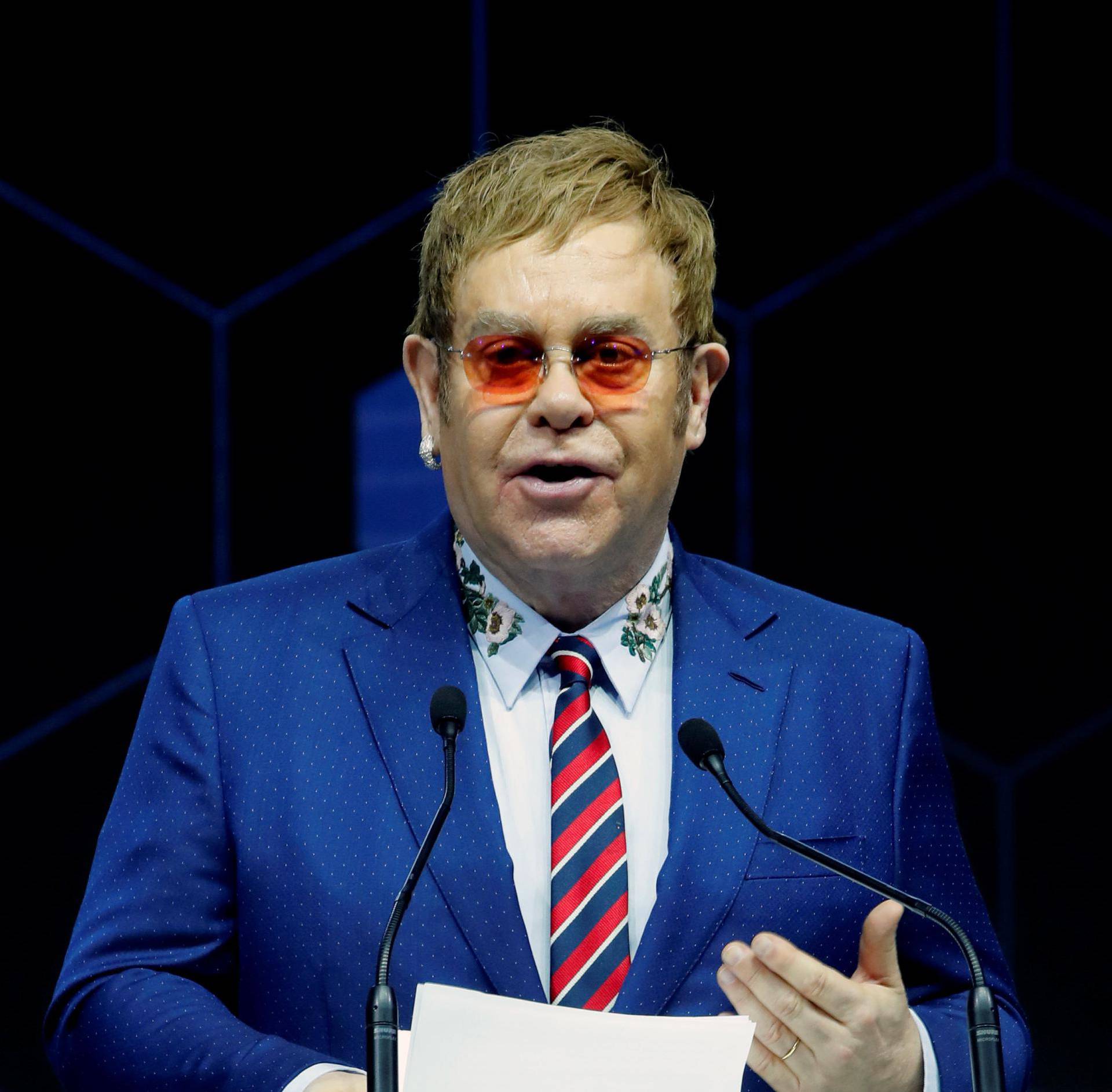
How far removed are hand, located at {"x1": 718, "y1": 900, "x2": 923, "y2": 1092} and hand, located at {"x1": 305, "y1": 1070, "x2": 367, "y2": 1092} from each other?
30 cm

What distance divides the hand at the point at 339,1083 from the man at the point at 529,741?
6 centimetres

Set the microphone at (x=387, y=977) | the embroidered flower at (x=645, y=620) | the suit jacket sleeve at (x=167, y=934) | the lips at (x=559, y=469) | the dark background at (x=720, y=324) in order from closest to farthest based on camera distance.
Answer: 1. the microphone at (x=387, y=977)
2. the suit jacket sleeve at (x=167, y=934)
3. the lips at (x=559, y=469)
4. the embroidered flower at (x=645, y=620)
5. the dark background at (x=720, y=324)

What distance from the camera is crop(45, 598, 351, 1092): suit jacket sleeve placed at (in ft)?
4.72

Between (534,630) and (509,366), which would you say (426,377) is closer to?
(509,366)

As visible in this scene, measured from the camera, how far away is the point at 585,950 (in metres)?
1.55

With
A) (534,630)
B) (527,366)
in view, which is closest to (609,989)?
(534,630)

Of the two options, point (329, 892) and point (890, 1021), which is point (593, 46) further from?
point (890, 1021)

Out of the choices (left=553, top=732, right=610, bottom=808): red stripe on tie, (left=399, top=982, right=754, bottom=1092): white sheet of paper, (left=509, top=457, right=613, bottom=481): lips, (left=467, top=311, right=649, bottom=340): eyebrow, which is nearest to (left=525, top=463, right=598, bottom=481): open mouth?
(left=509, top=457, right=613, bottom=481): lips

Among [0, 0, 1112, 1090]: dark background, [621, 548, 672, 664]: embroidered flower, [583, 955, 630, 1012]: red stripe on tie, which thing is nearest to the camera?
[583, 955, 630, 1012]: red stripe on tie

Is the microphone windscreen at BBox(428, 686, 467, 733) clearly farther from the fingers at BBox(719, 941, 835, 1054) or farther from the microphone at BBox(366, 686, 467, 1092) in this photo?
the fingers at BBox(719, 941, 835, 1054)

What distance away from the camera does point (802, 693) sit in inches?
68.7

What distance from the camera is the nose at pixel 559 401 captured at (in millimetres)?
1620

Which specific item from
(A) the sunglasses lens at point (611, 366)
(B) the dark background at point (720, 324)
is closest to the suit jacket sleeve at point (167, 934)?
(A) the sunglasses lens at point (611, 366)

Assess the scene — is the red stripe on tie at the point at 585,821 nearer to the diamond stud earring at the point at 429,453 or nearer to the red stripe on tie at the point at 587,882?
the red stripe on tie at the point at 587,882
